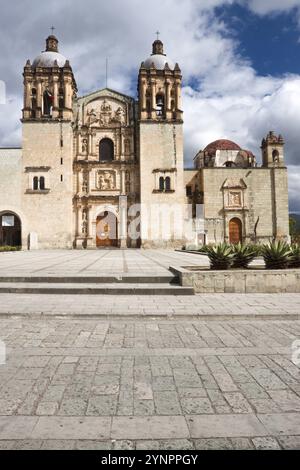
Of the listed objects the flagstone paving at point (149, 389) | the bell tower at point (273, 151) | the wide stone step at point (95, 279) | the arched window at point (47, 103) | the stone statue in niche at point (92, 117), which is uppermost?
the arched window at point (47, 103)

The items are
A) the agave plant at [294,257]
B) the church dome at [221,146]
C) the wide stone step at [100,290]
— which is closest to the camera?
Answer: the wide stone step at [100,290]

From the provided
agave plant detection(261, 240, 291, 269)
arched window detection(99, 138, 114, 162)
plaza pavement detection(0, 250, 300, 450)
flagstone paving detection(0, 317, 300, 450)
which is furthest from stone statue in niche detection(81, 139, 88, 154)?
flagstone paving detection(0, 317, 300, 450)

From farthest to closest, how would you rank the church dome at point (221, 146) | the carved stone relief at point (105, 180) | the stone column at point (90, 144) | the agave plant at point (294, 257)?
the church dome at point (221, 146), the carved stone relief at point (105, 180), the stone column at point (90, 144), the agave plant at point (294, 257)

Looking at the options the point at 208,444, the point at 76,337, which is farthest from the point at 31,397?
the point at 76,337

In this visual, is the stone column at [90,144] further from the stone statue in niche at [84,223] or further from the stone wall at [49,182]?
the stone statue in niche at [84,223]

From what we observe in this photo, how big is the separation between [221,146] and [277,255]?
3177 cm

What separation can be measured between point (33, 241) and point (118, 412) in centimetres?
2825

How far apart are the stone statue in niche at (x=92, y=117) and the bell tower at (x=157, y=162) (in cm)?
419

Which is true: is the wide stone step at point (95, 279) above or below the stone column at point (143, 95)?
below

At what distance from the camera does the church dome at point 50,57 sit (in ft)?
105

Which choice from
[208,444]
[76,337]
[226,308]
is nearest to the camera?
[208,444]

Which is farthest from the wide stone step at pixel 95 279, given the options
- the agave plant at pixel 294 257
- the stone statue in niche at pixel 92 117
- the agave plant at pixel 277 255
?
the stone statue in niche at pixel 92 117

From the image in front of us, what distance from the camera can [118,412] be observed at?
101 inches

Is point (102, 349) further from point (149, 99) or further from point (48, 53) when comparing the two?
point (48, 53)
